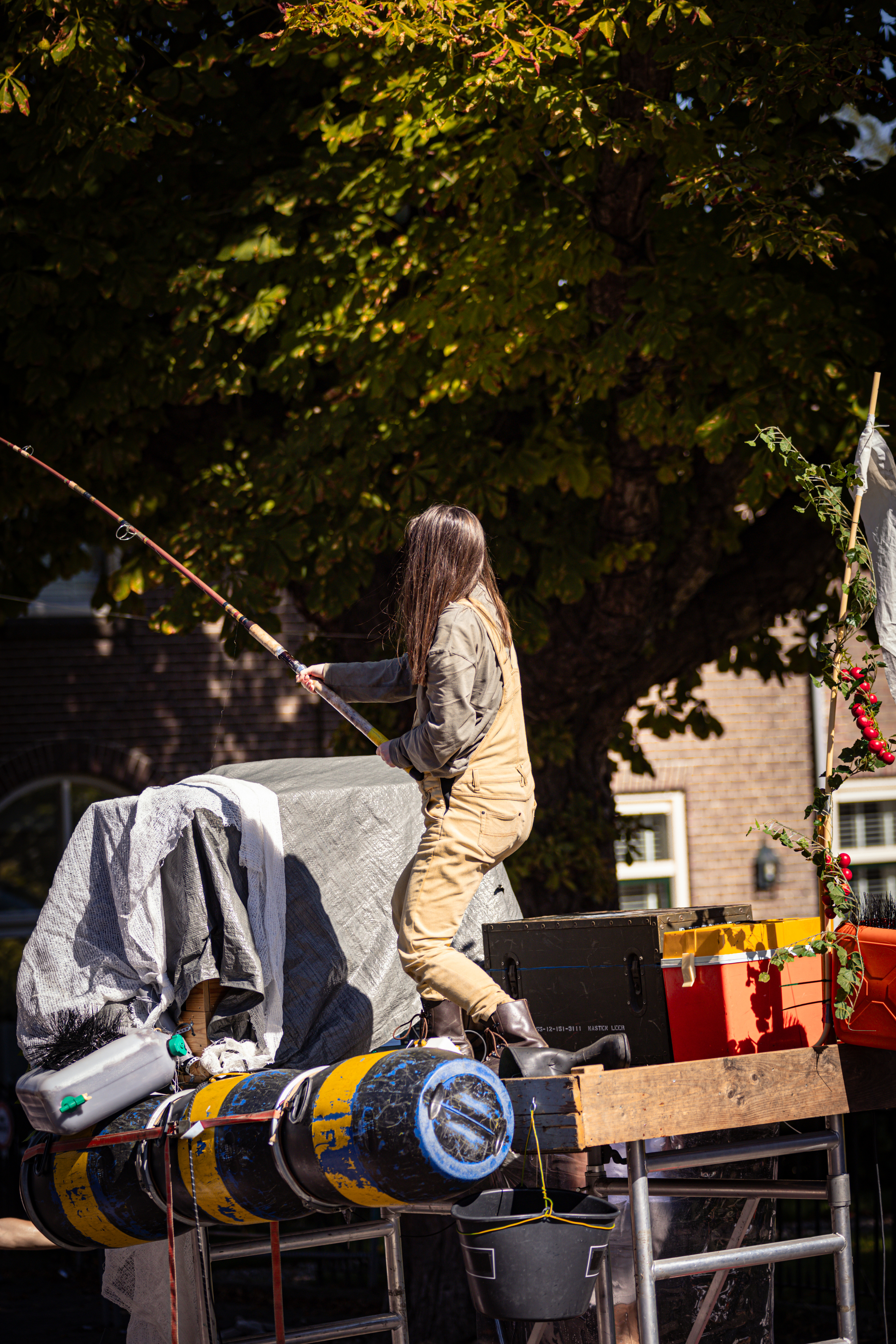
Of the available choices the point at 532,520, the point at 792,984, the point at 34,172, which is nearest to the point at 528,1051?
the point at 792,984

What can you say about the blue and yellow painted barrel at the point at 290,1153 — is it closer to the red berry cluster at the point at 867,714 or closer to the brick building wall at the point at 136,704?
the red berry cluster at the point at 867,714

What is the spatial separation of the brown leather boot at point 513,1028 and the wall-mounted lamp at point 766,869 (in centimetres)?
1140

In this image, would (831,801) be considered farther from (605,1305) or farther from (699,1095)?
(605,1305)

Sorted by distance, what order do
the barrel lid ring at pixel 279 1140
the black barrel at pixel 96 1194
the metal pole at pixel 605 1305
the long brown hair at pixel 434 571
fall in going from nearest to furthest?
the barrel lid ring at pixel 279 1140 < the metal pole at pixel 605 1305 < the black barrel at pixel 96 1194 < the long brown hair at pixel 434 571

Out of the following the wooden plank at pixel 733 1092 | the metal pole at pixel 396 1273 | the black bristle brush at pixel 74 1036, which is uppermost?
the black bristle brush at pixel 74 1036

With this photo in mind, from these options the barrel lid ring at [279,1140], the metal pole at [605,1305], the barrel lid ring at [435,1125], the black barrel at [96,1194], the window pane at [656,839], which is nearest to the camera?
the barrel lid ring at [435,1125]

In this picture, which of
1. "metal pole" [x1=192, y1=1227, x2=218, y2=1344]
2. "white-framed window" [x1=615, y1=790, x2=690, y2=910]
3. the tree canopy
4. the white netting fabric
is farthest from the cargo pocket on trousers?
"white-framed window" [x1=615, y1=790, x2=690, y2=910]

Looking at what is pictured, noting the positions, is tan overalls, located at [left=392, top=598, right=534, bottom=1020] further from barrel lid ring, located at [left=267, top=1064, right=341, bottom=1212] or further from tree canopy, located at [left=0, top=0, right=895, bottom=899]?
tree canopy, located at [left=0, top=0, right=895, bottom=899]

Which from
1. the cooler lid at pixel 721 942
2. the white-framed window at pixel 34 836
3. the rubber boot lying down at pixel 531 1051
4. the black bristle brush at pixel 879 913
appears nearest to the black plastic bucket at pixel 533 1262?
the rubber boot lying down at pixel 531 1051

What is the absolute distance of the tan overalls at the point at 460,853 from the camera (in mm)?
3656

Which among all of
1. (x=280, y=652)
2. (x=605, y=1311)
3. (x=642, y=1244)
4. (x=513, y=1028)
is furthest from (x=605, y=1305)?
(x=280, y=652)

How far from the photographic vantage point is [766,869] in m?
14.4

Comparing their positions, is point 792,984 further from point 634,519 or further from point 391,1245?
point 634,519

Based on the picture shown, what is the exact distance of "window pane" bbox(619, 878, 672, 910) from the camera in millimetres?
14477
